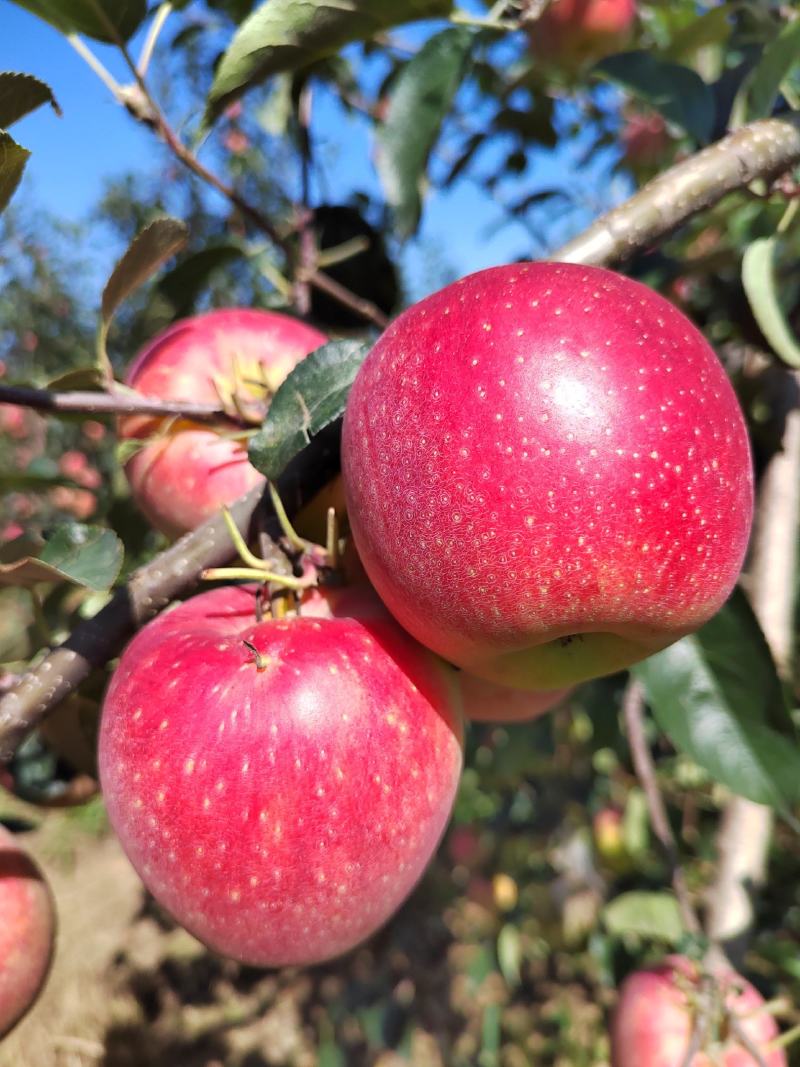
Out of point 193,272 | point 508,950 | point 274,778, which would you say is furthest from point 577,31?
point 508,950

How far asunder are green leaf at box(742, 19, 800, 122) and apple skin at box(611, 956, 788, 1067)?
1.06m

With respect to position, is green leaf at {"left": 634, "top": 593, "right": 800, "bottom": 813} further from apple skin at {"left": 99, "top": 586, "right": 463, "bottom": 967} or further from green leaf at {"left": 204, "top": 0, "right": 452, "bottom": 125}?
green leaf at {"left": 204, "top": 0, "right": 452, "bottom": 125}

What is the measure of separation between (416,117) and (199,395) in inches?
16.5

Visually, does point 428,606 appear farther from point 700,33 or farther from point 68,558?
point 700,33

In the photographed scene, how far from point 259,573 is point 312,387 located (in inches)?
5.8

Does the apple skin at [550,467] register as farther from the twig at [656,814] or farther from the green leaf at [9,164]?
the twig at [656,814]

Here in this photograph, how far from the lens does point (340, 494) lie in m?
0.65

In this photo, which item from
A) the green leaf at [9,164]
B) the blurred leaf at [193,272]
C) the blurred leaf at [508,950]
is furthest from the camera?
the blurred leaf at [508,950]

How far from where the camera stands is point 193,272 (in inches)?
41.7

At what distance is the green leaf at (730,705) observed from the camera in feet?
2.15

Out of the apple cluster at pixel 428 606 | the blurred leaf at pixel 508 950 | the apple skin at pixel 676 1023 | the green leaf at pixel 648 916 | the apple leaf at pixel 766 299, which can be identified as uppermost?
the apple cluster at pixel 428 606

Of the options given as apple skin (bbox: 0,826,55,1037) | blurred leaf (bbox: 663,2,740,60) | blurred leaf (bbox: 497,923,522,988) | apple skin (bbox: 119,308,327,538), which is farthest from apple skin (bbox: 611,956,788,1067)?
blurred leaf (bbox: 663,2,740,60)

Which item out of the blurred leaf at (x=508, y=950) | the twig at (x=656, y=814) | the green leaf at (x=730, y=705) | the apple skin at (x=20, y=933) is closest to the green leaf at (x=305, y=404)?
the green leaf at (x=730, y=705)

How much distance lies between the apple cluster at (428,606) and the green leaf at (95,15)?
50 cm
